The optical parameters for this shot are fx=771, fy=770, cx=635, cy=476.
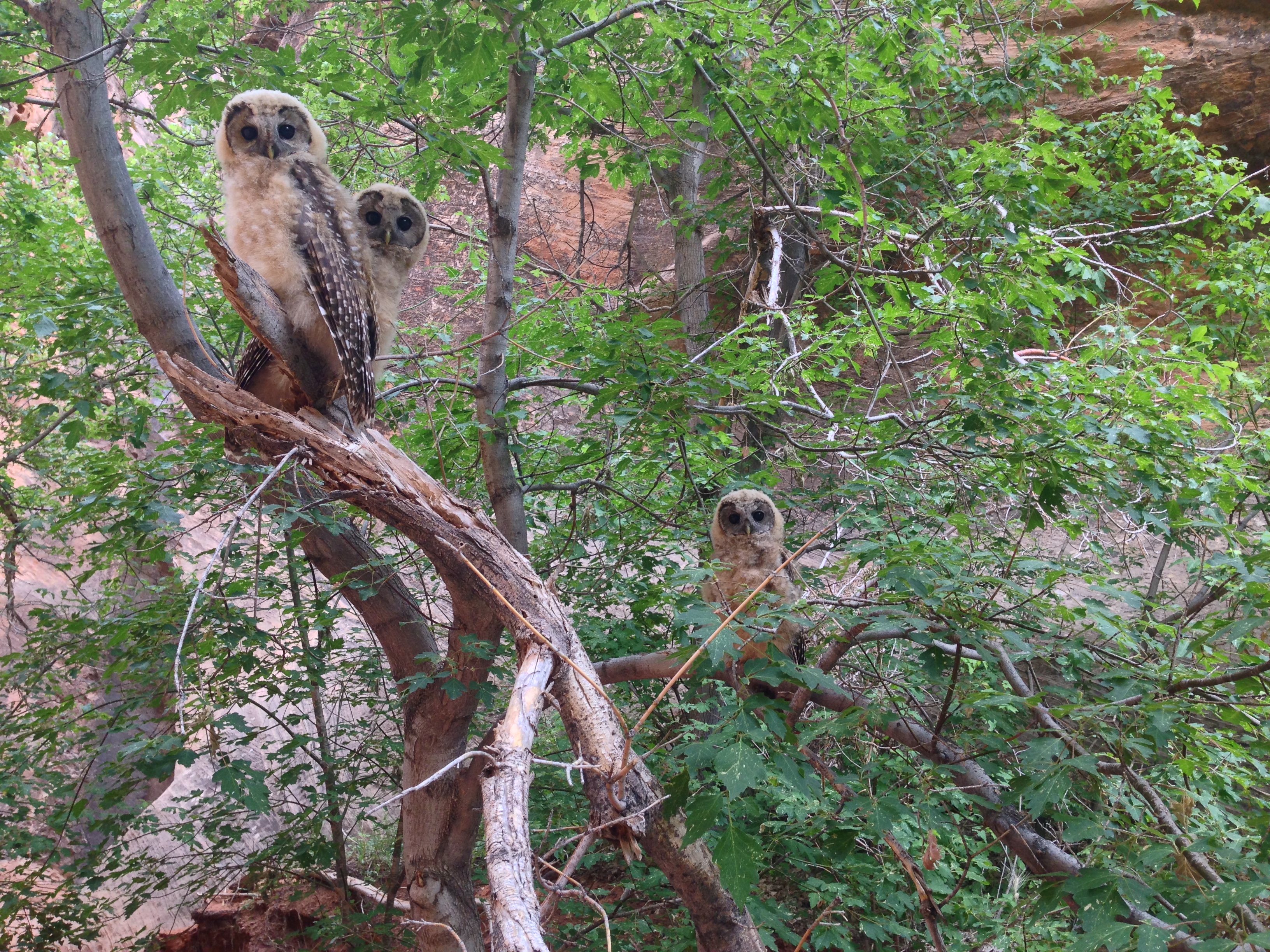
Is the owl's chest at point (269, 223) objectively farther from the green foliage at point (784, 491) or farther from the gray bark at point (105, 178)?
the gray bark at point (105, 178)

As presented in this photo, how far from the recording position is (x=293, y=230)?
2514 millimetres

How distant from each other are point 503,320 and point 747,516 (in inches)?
57.1

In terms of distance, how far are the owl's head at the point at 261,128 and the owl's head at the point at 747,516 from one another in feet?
7.21

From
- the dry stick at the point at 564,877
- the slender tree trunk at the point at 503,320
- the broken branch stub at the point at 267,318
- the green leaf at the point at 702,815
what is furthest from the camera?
the slender tree trunk at the point at 503,320

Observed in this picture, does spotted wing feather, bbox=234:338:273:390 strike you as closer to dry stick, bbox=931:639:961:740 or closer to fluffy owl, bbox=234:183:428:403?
fluffy owl, bbox=234:183:428:403

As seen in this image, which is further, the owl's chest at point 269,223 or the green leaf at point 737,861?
the owl's chest at point 269,223

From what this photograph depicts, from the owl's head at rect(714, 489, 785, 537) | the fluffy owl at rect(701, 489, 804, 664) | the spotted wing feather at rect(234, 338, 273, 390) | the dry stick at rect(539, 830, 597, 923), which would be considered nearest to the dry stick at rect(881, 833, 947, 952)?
the dry stick at rect(539, 830, 597, 923)

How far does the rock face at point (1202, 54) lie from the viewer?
779cm

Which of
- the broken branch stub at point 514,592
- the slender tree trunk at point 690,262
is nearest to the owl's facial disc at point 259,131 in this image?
the broken branch stub at point 514,592

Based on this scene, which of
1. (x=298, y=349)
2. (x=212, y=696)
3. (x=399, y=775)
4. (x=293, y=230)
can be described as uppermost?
(x=293, y=230)

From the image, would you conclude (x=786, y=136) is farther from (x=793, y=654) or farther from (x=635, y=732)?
(x=635, y=732)

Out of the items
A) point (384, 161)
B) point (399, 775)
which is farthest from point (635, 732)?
point (384, 161)

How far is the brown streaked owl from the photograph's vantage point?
2.93m

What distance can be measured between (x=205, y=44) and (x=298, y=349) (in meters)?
1.89
